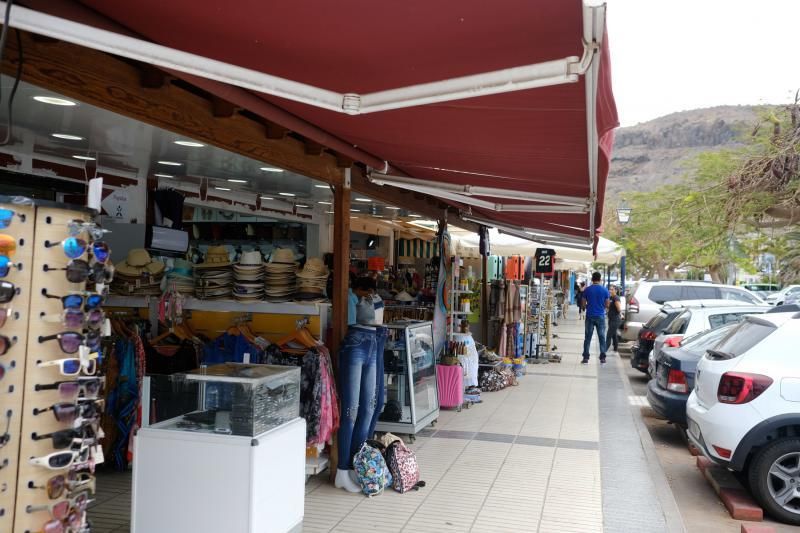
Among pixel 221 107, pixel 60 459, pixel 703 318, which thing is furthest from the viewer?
pixel 703 318

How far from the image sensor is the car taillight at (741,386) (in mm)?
6008

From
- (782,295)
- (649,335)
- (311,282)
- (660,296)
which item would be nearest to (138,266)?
(311,282)

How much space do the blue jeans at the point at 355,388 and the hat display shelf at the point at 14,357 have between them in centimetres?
387

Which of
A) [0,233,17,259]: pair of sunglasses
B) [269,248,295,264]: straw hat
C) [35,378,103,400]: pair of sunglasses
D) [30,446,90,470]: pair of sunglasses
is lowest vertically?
[30,446,90,470]: pair of sunglasses

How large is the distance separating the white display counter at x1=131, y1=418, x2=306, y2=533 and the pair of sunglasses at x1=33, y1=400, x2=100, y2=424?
153 centimetres

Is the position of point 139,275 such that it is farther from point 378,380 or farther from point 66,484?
point 66,484

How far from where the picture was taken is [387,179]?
22.7 feet

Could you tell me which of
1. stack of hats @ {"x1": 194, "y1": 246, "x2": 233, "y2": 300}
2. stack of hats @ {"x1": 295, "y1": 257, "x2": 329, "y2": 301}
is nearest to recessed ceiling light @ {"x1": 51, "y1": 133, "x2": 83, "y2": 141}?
stack of hats @ {"x1": 194, "y1": 246, "x2": 233, "y2": 300}

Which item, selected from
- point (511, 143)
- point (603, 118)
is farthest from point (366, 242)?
point (603, 118)

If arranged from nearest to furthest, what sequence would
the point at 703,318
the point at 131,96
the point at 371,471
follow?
the point at 131,96 < the point at 371,471 < the point at 703,318

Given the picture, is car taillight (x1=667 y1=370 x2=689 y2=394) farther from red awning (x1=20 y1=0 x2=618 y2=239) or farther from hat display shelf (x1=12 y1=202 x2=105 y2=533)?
hat display shelf (x1=12 y1=202 x2=105 y2=533)

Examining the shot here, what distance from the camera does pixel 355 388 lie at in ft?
20.8

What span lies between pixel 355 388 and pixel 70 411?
3.77 metres

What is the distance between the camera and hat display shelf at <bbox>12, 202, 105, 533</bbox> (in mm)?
2598
